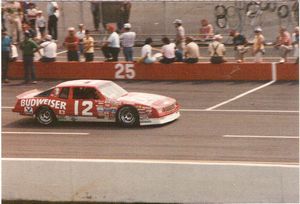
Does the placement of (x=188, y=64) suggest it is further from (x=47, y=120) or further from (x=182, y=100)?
(x=47, y=120)

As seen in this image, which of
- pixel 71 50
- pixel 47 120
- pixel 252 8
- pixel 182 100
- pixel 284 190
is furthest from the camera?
pixel 252 8

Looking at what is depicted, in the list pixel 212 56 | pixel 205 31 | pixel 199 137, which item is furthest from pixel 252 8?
pixel 199 137

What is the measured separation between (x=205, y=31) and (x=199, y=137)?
32.5 feet

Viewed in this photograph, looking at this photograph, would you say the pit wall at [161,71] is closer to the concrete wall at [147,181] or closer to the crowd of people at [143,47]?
the crowd of people at [143,47]

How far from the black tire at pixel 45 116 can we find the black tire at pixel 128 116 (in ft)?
5.62

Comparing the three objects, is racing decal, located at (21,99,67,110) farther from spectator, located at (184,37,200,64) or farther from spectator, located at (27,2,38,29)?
spectator, located at (27,2,38,29)

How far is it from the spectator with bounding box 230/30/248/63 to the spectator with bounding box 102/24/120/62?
3687 mm

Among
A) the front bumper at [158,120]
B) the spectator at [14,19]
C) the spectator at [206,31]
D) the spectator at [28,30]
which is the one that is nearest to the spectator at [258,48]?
the spectator at [206,31]

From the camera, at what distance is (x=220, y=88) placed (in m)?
22.5

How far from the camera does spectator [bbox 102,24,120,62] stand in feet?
79.1

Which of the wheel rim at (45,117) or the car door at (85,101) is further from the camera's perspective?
the wheel rim at (45,117)

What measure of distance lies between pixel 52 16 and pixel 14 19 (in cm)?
133

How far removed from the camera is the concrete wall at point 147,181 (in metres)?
12.3

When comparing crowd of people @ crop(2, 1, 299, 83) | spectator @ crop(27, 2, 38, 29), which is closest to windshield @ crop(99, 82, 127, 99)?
crowd of people @ crop(2, 1, 299, 83)
